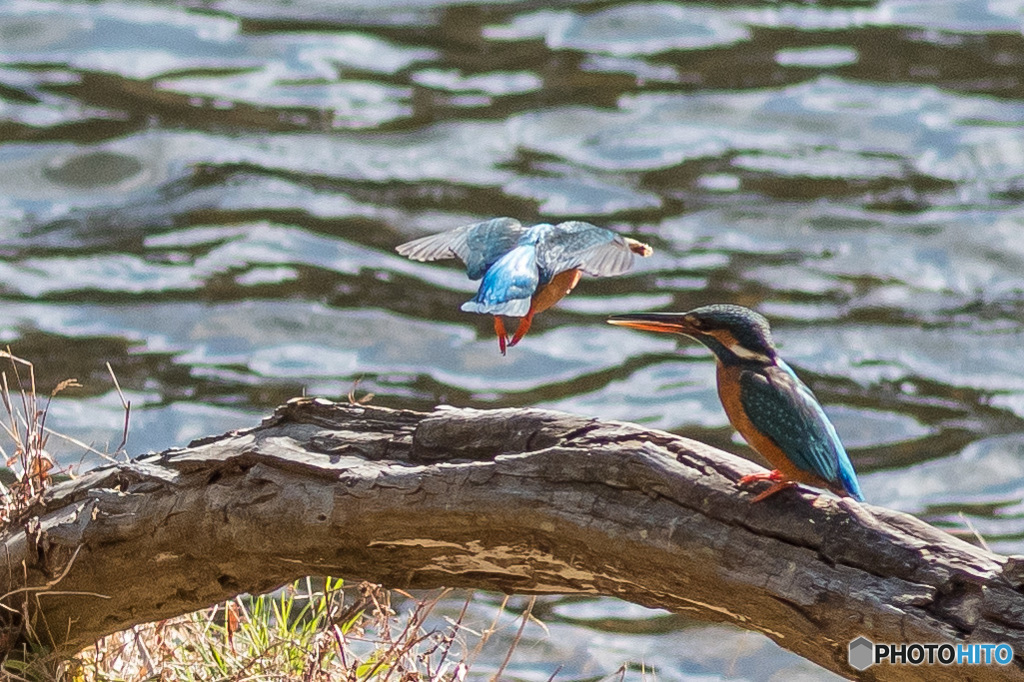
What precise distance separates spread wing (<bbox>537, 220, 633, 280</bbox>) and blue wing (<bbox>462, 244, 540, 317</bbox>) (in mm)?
37

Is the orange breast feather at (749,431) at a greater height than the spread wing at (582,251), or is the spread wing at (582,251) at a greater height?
the spread wing at (582,251)

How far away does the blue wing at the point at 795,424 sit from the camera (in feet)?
9.71

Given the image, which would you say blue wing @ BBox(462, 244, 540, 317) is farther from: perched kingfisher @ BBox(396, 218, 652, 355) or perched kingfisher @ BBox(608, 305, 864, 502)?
perched kingfisher @ BBox(608, 305, 864, 502)

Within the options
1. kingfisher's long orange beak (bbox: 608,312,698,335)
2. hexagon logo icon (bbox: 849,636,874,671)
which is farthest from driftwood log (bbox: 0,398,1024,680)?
kingfisher's long orange beak (bbox: 608,312,698,335)

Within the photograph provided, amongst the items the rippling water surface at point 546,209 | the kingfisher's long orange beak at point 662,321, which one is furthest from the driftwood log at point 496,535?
the rippling water surface at point 546,209

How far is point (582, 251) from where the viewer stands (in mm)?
3279

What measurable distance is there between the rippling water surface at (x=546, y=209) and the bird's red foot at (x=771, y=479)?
2.76 metres

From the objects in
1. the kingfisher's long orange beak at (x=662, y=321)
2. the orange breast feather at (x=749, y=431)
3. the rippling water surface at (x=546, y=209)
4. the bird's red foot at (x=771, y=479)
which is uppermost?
the kingfisher's long orange beak at (x=662, y=321)

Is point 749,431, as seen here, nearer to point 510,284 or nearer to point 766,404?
point 766,404

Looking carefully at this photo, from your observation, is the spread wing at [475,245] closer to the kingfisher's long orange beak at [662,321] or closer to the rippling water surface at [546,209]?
the kingfisher's long orange beak at [662,321]

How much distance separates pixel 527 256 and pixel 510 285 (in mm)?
149

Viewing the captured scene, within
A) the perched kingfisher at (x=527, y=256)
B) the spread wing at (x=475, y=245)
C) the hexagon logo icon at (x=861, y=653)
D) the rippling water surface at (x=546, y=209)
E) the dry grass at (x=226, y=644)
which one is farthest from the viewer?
the rippling water surface at (x=546, y=209)

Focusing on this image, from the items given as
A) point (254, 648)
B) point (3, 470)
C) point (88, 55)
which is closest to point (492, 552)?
point (254, 648)

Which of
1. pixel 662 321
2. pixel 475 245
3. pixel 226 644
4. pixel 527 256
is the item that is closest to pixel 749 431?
pixel 662 321
